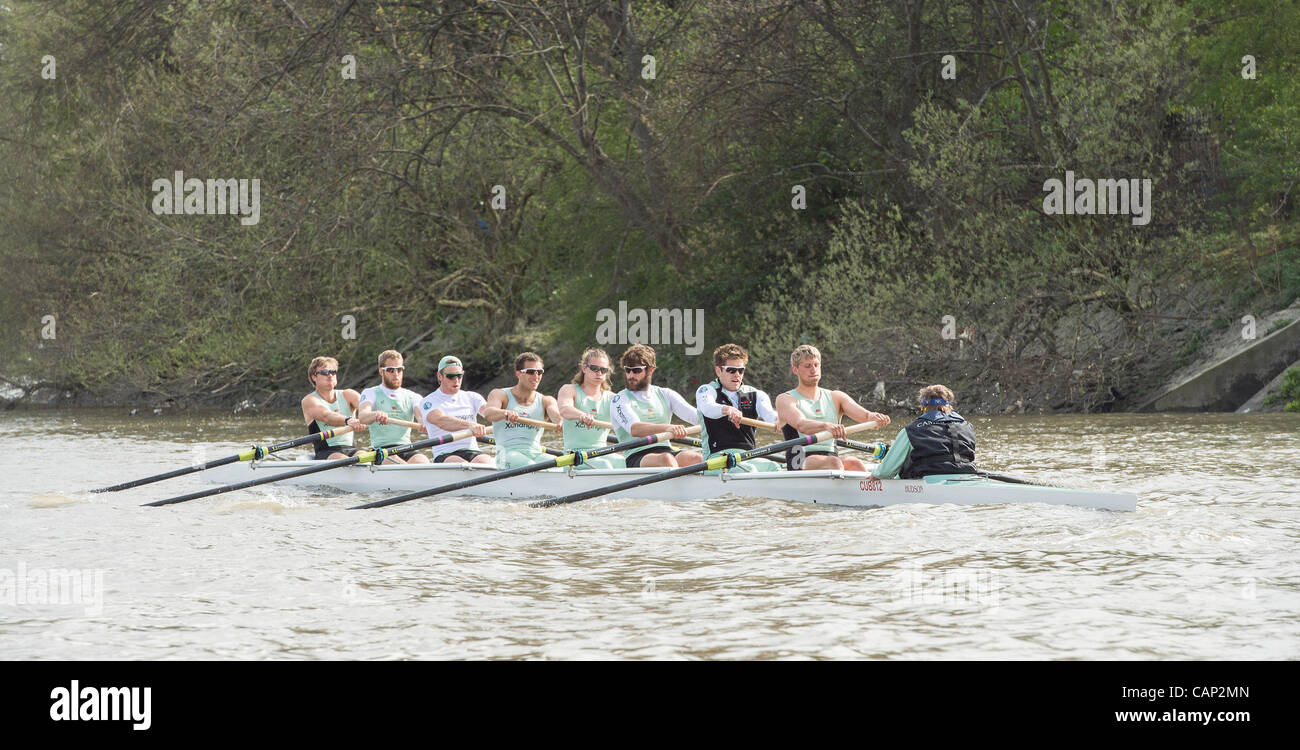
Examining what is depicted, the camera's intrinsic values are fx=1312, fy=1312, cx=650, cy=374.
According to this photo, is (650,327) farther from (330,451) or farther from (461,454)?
(461,454)

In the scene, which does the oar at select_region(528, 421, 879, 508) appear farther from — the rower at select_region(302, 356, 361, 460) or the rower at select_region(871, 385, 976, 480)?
the rower at select_region(302, 356, 361, 460)

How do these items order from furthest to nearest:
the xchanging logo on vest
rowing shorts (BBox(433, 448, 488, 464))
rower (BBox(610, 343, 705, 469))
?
1. the xchanging logo on vest
2. rowing shorts (BBox(433, 448, 488, 464))
3. rower (BBox(610, 343, 705, 469))

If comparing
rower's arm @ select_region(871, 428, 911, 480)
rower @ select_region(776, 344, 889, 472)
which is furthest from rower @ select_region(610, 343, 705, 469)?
rower's arm @ select_region(871, 428, 911, 480)

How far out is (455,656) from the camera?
5.70 meters

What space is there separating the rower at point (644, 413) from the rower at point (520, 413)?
3.15 ft

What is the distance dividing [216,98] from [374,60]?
3.39m

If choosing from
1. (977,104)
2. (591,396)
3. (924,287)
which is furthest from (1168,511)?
(977,104)

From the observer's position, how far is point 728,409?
1074cm

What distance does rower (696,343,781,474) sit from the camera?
10.8 metres

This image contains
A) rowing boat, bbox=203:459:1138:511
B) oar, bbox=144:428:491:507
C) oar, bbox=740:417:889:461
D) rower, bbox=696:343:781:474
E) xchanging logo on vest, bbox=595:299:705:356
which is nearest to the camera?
rowing boat, bbox=203:459:1138:511

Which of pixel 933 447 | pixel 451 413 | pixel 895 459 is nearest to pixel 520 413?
pixel 451 413

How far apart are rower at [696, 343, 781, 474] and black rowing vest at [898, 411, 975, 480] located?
1468mm

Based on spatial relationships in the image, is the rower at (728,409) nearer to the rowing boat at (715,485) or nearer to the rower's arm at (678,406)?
the rowing boat at (715,485)
